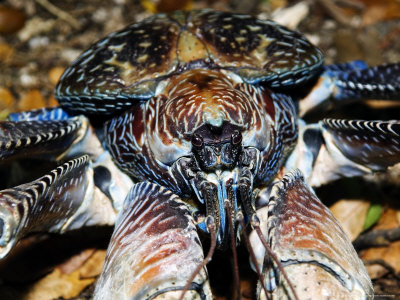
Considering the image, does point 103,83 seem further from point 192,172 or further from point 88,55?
point 192,172

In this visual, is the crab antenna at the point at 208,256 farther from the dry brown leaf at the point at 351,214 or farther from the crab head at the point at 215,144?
the dry brown leaf at the point at 351,214

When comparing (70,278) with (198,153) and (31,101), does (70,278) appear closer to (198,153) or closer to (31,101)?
(198,153)

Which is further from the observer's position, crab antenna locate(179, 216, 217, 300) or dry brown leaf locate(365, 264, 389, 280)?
dry brown leaf locate(365, 264, 389, 280)

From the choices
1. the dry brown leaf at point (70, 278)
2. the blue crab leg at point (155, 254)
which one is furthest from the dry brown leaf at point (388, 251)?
the dry brown leaf at point (70, 278)

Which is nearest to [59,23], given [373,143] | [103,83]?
[103,83]

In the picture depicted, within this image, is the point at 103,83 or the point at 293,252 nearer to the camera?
the point at 293,252

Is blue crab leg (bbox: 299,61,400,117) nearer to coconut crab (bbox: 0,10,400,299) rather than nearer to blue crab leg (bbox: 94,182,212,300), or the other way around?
coconut crab (bbox: 0,10,400,299)

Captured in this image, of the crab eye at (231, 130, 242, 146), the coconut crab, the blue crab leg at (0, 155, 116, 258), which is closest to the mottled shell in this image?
the coconut crab
